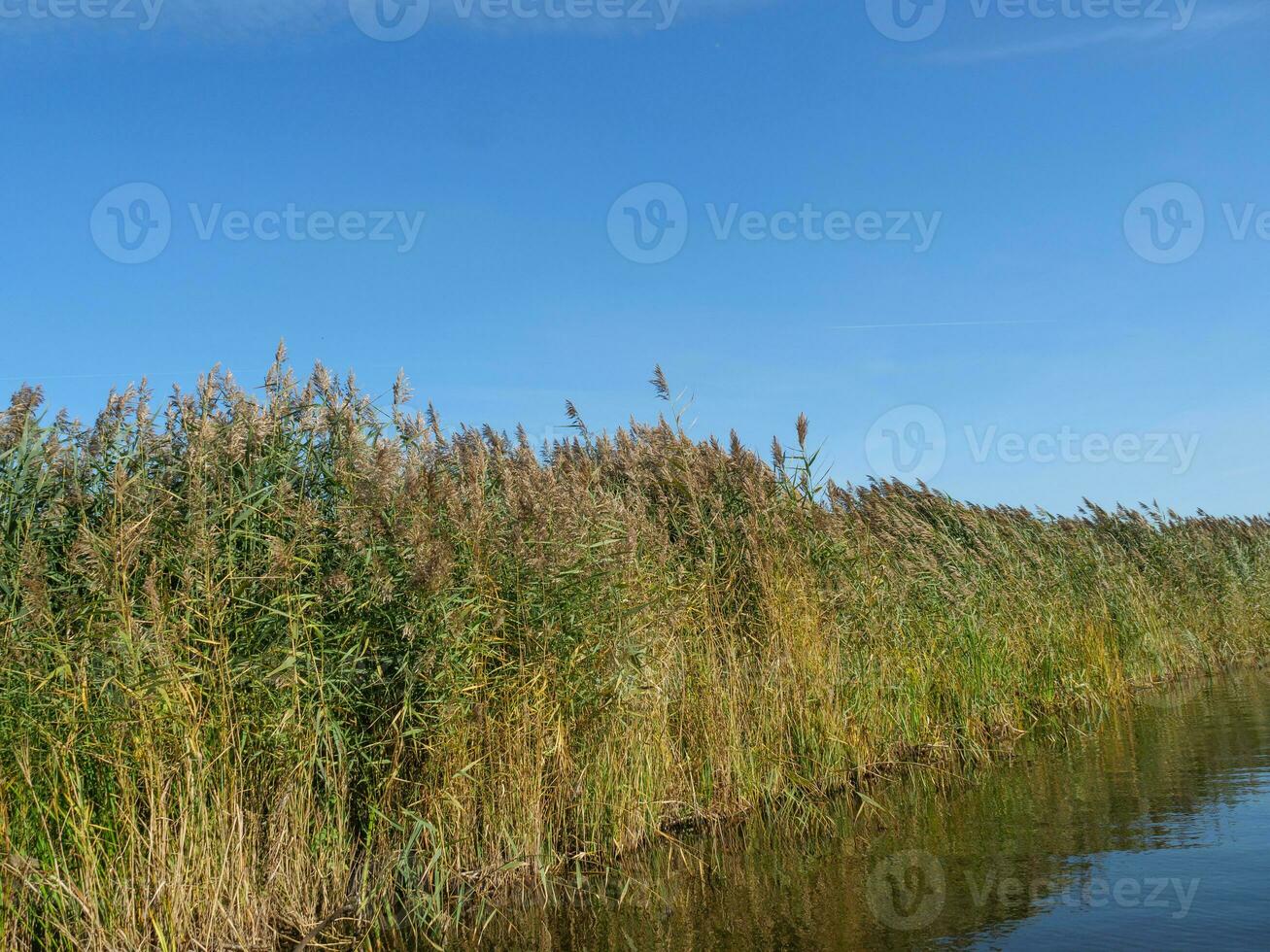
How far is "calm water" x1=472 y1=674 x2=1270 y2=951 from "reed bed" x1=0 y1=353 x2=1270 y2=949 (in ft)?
1.33

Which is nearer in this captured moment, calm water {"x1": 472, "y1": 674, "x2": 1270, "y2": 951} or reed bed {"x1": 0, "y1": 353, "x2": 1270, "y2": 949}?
reed bed {"x1": 0, "y1": 353, "x2": 1270, "y2": 949}

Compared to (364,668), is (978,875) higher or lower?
lower

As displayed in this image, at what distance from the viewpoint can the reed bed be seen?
390 cm

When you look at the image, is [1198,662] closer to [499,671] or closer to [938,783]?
Result: [938,783]

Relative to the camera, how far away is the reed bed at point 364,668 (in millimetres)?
3902

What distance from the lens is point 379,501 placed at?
477 cm

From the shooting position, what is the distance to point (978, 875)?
16.0ft

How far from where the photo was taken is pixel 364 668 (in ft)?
15.4

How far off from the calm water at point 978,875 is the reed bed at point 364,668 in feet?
1.33

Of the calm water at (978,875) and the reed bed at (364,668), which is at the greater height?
the reed bed at (364,668)

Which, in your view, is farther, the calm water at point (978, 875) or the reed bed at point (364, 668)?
the calm water at point (978, 875)

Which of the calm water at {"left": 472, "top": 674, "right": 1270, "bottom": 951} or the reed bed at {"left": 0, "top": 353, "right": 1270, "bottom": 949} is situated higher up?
the reed bed at {"left": 0, "top": 353, "right": 1270, "bottom": 949}

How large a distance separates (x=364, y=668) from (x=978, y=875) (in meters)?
3.41

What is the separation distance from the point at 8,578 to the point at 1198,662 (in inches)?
558
